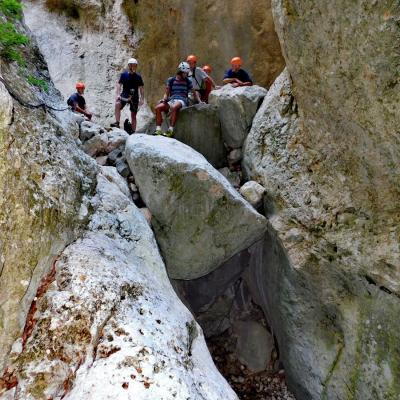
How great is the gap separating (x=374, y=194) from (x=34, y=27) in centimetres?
1354

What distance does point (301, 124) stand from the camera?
25.9ft

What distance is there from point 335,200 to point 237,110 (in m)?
3.98

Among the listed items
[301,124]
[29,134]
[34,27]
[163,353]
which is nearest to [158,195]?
[29,134]

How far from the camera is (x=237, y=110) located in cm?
999

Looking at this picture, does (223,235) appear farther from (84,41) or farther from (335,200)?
(84,41)

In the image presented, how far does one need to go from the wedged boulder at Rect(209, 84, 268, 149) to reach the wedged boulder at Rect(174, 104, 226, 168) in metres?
0.20

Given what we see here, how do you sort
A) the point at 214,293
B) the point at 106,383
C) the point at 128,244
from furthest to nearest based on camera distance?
the point at 214,293 < the point at 128,244 < the point at 106,383

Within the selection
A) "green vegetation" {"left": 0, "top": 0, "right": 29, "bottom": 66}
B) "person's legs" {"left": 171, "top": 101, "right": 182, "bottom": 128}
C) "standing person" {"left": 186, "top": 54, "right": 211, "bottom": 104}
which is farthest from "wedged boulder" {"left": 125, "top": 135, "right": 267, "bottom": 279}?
"standing person" {"left": 186, "top": 54, "right": 211, "bottom": 104}

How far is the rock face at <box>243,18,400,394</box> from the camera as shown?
599cm

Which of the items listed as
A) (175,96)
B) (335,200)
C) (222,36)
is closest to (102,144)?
(175,96)

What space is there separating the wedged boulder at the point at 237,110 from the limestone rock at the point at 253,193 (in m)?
2.07

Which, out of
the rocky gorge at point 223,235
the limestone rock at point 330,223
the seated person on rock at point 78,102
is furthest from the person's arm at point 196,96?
the seated person on rock at point 78,102

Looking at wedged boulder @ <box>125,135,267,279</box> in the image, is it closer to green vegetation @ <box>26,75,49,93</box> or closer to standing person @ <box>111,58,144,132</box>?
green vegetation @ <box>26,75,49,93</box>

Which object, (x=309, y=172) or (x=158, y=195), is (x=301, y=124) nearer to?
(x=309, y=172)
